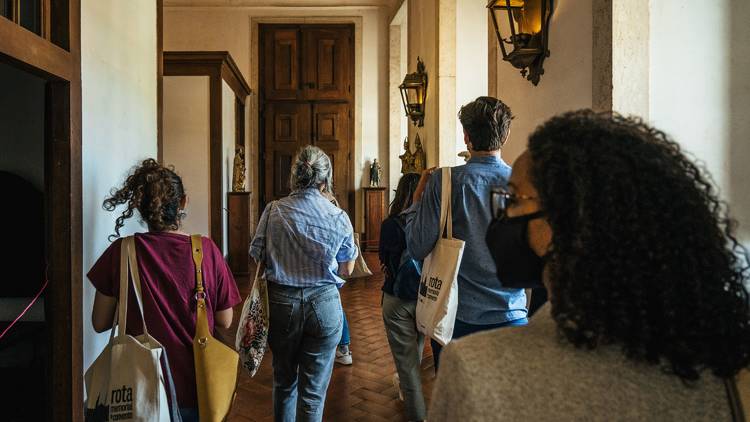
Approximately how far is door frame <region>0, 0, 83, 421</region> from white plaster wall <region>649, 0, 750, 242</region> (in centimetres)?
230

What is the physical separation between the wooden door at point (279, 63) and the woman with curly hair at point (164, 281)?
1023 centimetres

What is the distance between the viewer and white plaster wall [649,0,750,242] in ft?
7.44

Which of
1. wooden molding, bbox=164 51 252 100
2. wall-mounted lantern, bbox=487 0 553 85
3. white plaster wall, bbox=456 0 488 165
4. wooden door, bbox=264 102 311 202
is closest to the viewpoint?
wall-mounted lantern, bbox=487 0 553 85

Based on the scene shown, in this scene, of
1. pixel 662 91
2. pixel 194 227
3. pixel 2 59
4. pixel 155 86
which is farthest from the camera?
pixel 194 227

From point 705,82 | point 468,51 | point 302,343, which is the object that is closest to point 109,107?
point 302,343

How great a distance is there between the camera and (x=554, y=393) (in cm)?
73

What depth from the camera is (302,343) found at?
2.55 metres

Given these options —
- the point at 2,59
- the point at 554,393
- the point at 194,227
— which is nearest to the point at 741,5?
the point at 554,393

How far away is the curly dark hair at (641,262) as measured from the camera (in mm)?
752

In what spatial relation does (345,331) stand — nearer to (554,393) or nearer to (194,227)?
(554,393)

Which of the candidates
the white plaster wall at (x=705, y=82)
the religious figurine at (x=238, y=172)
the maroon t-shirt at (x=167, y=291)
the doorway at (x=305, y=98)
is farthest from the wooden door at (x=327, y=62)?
the maroon t-shirt at (x=167, y=291)

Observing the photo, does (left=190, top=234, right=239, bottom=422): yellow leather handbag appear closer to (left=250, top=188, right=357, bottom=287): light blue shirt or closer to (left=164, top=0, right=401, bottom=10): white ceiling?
(left=250, top=188, right=357, bottom=287): light blue shirt

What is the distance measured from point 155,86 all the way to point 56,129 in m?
1.31

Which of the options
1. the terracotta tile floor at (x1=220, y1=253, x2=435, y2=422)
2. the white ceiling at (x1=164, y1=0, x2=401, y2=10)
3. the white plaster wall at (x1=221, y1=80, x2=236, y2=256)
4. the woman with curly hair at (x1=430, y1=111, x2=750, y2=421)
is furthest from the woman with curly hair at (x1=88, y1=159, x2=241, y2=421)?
the white ceiling at (x1=164, y1=0, x2=401, y2=10)
